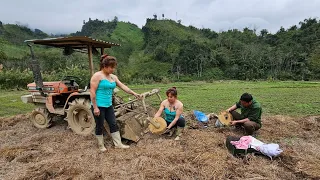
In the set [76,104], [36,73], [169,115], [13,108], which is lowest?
[13,108]

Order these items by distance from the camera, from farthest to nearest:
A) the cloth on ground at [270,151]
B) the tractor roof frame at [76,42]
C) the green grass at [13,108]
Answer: the green grass at [13,108] → the tractor roof frame at [76,42] → the cloth on ground at [270,151]

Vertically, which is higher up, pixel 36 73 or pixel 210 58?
pixel 210 58

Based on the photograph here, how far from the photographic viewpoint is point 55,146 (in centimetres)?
426

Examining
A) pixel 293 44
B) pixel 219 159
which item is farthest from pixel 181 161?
pixel 293 44

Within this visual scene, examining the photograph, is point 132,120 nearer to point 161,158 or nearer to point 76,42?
point 161,158

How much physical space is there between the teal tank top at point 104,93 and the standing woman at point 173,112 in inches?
37.6

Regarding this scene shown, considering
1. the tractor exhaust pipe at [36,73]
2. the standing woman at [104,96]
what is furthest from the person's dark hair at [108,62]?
the tractor exhaust pipe at [36,73]

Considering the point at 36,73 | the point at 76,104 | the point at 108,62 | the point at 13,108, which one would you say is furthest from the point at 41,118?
the point at 13,108

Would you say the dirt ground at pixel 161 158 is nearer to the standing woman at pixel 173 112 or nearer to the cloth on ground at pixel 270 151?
the cloth on ground at pixel 270 151

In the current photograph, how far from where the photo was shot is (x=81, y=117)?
5191mm

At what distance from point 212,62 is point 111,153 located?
37076 mm

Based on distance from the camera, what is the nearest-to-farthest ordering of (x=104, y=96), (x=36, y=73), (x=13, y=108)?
(x=104, y=96)
(x=36, y=73)
(x=13, y=108)

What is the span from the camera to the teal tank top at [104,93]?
3.82 m

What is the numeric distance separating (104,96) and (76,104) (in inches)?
52.2
